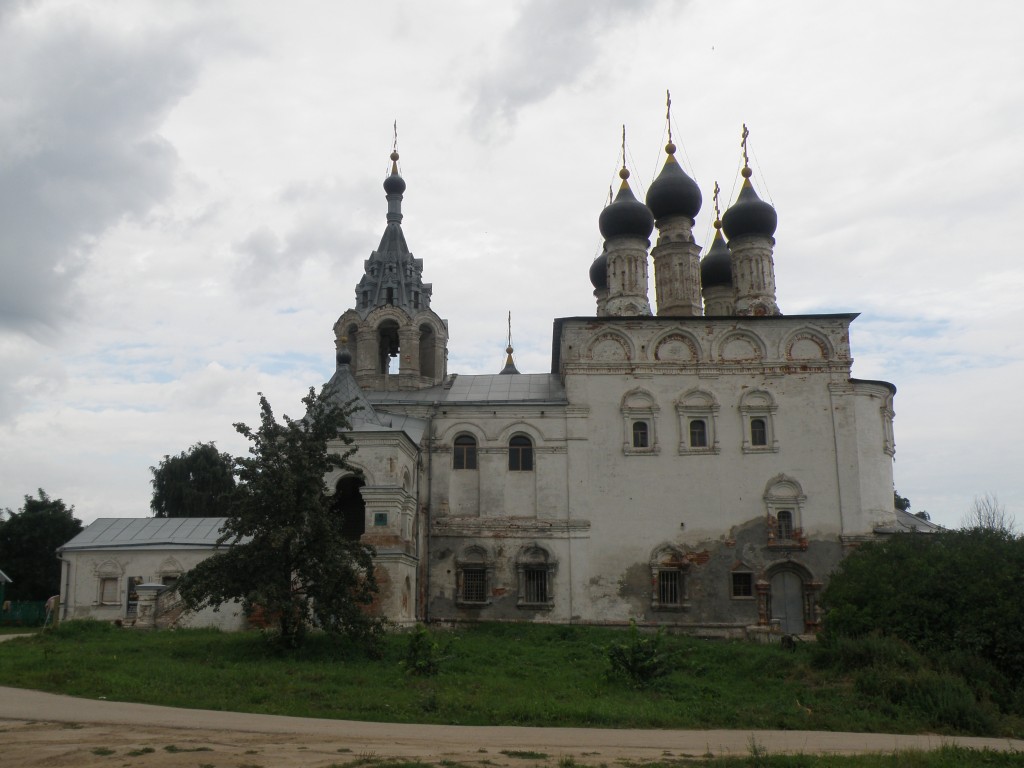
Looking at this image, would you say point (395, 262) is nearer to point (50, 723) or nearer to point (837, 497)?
point (837, 497)

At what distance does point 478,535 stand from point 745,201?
1144 centimetres

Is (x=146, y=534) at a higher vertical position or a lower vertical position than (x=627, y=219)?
lower

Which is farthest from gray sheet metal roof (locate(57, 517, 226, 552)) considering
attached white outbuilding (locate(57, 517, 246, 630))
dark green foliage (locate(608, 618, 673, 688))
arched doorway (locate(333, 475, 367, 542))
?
dark green foliage (locate(608, 618, 673, 688))

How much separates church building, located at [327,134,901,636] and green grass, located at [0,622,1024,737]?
498 centimetres

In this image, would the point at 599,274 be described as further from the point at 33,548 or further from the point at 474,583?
the point at 33,548

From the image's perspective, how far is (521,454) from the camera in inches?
889

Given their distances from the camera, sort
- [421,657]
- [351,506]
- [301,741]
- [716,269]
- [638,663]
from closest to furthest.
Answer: [301,741] < [638,663] < [421,657] < [351,506] < [716,269]

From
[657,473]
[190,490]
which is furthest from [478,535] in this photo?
[190,490]

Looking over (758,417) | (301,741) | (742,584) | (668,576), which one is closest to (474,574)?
(668,576)

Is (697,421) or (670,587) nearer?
(670,587)

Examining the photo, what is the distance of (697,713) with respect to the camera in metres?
11.8

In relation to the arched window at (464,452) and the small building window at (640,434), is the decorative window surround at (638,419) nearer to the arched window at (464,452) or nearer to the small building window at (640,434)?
the small building window at (640,434)

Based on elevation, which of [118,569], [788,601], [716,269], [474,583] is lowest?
[788,601]

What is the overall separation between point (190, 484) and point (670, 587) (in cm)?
2240
